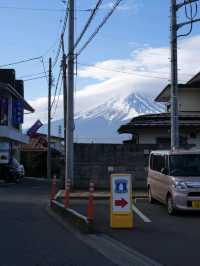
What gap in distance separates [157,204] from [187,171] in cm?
350

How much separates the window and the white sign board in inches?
1169

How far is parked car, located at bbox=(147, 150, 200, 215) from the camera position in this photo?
690 inches

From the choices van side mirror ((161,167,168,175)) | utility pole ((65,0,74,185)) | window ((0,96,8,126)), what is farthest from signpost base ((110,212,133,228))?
window ((0,96,8,126))

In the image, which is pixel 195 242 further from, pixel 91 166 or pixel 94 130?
pixel 94 130

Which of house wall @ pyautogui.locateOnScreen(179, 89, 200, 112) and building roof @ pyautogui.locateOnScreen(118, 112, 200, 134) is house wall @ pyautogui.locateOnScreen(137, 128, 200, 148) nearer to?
building roof @ pyautogui.locateOnScreen(118, 112, 200, 134)

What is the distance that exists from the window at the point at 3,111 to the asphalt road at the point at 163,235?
2527 centimetres

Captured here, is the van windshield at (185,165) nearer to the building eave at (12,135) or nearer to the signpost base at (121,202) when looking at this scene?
the signpost base at (121,202)

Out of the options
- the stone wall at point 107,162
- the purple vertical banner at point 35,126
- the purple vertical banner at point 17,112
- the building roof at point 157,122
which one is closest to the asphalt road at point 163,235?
the stone wall at point 107,162

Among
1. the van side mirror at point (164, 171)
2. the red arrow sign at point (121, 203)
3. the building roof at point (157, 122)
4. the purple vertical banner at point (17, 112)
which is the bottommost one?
the red arrow sign at point (121, 203)

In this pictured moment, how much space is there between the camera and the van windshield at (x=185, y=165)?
1852cm

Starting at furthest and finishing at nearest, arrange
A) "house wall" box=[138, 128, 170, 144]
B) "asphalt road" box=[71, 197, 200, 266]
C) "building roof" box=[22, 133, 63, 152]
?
"building roof" box=[22, 133, 63, 152]
"house wall" box=[138, 128, 170, 144]
"asphalt road" box=[71, 197, 200, 266]

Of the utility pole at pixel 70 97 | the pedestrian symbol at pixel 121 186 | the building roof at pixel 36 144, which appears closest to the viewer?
the pedestrian symbol at pixel 121 186

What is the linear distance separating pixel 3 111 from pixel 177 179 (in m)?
27.8

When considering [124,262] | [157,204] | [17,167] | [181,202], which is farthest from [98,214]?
[17,167]
